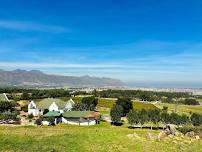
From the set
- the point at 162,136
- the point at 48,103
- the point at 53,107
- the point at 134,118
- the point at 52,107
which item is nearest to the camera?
the point at 162,136

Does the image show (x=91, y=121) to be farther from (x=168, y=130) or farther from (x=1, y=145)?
(x=1, y=145)

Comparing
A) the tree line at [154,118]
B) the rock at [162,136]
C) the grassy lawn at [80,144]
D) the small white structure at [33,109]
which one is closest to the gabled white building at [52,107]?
the small white structure at [33,109]

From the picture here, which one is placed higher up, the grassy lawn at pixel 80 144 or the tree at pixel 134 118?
the grassy lawn at pixel 80 144

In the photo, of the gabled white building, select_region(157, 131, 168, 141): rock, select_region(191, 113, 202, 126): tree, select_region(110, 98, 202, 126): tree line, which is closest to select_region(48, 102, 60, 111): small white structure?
the gabled white building

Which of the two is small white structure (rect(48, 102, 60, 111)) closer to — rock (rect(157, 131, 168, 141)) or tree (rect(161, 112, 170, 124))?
tree (rect(161, 112, 170, 124))

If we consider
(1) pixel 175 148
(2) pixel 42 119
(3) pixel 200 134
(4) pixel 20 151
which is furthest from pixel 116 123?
(4) pixel 20 151

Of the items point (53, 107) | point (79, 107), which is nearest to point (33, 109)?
point (53, 107)

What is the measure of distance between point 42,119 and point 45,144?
187 feet

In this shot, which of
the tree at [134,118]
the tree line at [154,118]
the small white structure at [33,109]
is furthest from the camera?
the small white structure at [33,109]

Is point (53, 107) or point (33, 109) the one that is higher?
point (53, 107)

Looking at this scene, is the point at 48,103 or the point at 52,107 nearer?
the point at 52,107

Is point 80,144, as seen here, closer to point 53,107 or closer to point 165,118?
point 165,118

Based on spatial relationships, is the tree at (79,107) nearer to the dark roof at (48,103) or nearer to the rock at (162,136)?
the dark roof at (48,103)

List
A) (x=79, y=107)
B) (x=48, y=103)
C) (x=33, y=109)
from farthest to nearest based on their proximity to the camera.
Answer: (x=48, y=103)
(x=33, y=109)
(x=79, y=107)
